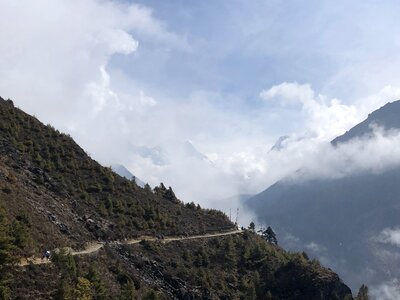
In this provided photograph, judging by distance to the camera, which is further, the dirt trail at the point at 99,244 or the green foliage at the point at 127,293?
the green foliage at the point at 127,293

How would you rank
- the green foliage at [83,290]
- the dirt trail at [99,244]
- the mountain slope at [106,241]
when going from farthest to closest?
the mountain slope at [106,241] < the dirt trail at [99,244] < the green foliage at [83,290]

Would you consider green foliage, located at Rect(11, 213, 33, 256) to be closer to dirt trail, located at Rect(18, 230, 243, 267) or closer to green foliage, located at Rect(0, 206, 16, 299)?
dirt trail, located at Rect(18, 230, 243, 267)

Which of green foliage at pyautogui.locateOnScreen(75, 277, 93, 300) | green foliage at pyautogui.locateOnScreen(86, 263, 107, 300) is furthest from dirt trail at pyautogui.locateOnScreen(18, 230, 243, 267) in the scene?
green foliage at pyautogui.locateOnScreen(75, 277, 93, 300)

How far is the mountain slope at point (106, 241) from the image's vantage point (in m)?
55.2

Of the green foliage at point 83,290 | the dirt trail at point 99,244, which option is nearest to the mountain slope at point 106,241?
the green foliage at point 83,290

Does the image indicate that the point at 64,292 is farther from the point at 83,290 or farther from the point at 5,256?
the point at 5,256

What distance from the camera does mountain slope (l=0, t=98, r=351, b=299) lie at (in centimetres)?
5516

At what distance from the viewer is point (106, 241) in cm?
7894

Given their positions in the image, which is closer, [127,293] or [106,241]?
[127,293]

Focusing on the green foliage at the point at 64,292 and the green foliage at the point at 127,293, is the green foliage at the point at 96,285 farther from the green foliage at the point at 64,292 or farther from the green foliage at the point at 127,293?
the green foliage at the point at 64,292

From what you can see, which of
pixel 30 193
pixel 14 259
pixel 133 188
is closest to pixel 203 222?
pixel 133 188

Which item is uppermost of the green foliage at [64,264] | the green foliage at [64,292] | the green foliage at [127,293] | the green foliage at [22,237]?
the green foliage at [22,237]

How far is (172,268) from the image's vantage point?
3278 inches

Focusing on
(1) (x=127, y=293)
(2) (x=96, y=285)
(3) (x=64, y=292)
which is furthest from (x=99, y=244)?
(3) (x=64, y=292)
